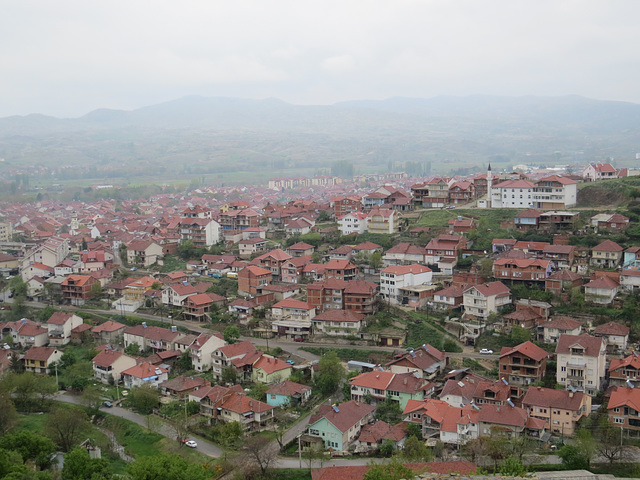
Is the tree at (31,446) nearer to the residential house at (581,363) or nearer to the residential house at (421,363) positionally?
the residential house at (421,363)

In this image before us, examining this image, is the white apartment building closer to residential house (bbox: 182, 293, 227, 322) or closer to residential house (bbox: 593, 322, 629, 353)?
residential house (bbox: 182, 293, 227, 322)

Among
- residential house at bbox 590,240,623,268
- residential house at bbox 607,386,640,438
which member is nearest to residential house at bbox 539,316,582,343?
residential house at bbox 607,386,640,438

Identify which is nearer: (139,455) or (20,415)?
(139,455)

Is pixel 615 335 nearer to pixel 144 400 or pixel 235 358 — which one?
pixel 235 358

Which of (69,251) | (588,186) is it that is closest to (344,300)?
(588,186)

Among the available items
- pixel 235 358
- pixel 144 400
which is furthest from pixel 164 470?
pixel 235 358

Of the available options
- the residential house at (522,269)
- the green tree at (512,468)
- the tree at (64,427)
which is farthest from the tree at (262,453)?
the residential house at (522,269)

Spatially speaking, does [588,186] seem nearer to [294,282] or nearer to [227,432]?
[294,282]
